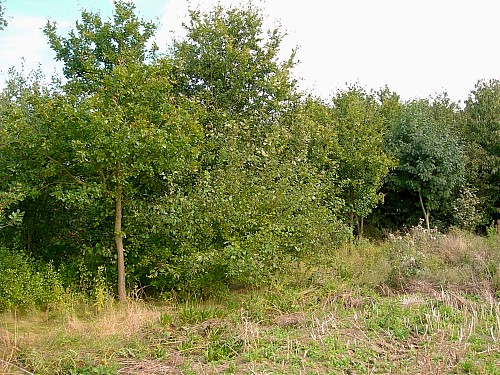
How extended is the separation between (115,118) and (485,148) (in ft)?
45.6

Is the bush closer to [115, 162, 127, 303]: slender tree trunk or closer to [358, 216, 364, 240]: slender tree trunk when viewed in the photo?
[115, 162, 127, 303]: slender tree trunk

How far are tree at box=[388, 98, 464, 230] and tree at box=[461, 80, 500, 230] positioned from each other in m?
1.06

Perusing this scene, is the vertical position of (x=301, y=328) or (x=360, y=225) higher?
(x=360, y=225)

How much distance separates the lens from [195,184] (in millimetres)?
9023

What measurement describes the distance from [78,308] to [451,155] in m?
11.5

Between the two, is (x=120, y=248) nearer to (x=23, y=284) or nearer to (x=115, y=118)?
(x=23, y=284)

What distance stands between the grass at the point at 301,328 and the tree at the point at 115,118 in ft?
5.26

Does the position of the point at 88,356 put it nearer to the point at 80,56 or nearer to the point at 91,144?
the point at 91,144

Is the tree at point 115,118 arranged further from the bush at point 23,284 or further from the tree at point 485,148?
the tree at point 485,148

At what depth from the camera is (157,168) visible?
8188 millimetres

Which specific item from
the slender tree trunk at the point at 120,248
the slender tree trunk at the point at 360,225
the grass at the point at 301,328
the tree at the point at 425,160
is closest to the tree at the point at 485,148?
the tree at the point at 425,160

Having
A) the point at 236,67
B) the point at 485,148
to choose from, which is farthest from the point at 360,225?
the point at 236,67

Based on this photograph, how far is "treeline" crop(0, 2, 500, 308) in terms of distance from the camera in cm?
765

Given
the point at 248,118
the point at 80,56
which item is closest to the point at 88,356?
the point at 80,56
